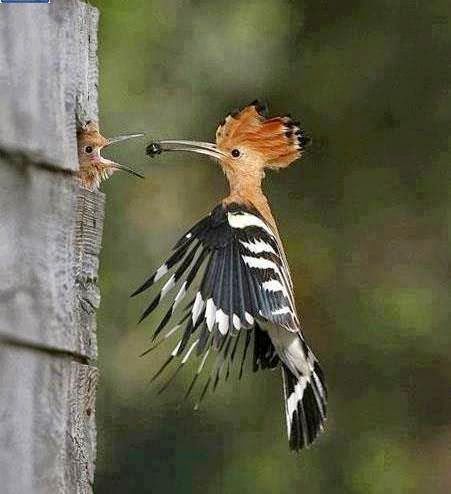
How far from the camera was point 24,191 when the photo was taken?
1.73m

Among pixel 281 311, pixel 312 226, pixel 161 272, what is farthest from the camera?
pixel 312 226

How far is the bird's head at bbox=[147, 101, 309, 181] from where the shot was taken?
3393 mm

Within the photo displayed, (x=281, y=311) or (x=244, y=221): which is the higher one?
(x=244, y=221)

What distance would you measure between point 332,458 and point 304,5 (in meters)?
1.80

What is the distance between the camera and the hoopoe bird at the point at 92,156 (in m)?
2.20

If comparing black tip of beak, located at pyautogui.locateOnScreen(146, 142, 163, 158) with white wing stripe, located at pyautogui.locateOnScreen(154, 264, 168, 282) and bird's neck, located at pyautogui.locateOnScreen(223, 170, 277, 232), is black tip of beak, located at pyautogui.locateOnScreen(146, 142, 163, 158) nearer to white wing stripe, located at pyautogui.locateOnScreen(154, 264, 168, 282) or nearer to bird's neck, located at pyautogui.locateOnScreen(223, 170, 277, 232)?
white wing stripe, located at pyautogui.locateOnScreen(154, 264, 168, 282)

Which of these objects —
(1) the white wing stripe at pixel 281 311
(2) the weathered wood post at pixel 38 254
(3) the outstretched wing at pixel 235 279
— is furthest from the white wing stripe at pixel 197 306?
(2) the weathered wood post at pixel 38 254

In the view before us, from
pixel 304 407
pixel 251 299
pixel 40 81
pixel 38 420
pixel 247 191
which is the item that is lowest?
pixel 38 420

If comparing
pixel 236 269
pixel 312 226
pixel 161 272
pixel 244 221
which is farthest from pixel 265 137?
pixel 312 226

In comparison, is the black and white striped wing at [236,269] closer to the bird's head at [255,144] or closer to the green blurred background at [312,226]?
the bird's head at [255,144]

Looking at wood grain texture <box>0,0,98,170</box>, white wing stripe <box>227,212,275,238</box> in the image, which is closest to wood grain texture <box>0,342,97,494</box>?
wood grain texture <box>0,0,98,170</box>

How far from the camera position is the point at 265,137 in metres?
3.40

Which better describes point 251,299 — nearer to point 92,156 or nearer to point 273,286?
point 273,286

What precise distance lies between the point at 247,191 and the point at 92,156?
1.01 m
